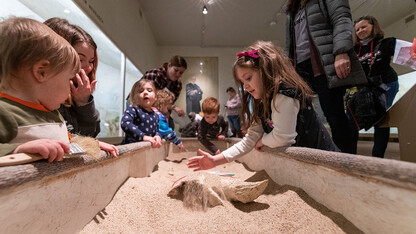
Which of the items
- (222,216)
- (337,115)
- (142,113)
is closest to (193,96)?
(142,113)

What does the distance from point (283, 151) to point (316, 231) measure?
0.50 m

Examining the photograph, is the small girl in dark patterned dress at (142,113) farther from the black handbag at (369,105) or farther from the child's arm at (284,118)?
the black handbag at (369,105)

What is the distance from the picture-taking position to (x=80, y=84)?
1.13m

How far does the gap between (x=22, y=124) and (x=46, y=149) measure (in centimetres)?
13

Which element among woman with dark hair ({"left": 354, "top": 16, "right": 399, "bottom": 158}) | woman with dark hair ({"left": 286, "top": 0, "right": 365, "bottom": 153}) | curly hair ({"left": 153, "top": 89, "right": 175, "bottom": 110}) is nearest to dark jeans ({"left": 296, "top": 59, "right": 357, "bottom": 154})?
woman with dark hair ({"left": 286, "top": 0, "right": 365, "bottom": 153})

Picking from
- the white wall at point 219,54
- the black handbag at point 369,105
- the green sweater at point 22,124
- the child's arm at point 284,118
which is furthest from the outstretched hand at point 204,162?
the white wall at point 219,54

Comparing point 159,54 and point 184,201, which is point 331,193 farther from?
point 159,54

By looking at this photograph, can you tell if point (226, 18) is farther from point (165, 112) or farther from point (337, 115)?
point (337, 115)

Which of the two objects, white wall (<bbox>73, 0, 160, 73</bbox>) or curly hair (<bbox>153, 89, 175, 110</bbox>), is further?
curly hair (<bbox>153, 89, 175, 110</bbox>)

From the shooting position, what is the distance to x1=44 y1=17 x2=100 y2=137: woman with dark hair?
114 centimetres

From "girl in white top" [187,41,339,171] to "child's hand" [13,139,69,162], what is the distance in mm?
828

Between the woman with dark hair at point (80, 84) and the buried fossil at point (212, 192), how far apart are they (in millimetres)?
665

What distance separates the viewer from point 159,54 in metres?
8.02

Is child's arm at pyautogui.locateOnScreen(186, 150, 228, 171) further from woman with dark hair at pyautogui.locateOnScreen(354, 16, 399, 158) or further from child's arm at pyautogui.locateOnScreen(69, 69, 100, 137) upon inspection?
woman with dark hair at pyautogui.locateOnScreen(354, 16, 399, 158)
